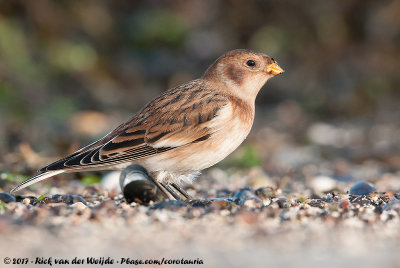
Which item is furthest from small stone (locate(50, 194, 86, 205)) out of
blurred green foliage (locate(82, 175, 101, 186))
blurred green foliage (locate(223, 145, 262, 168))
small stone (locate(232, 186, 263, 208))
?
blurred green foliage (locate(223, 145, 262, 168))

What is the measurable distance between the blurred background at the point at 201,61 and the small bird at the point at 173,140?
321 centimetres

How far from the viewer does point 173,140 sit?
15.3 ft

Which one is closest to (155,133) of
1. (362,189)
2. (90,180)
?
(90,180)

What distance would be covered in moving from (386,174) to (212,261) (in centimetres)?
426

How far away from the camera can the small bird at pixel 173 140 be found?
4594mm

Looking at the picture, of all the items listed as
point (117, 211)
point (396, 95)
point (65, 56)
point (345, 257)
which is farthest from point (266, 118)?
point (345, 257)

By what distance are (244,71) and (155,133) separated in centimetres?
105

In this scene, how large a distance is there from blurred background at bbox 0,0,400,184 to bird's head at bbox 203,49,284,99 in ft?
9.24

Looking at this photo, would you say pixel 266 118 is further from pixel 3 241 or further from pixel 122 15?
→ pixel 3 241

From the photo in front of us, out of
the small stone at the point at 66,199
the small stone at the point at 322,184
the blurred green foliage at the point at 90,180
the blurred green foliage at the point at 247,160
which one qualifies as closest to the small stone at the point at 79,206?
the small stone at the point at 66,199

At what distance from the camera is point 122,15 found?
10734mm

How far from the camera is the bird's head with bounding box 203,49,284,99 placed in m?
5.21

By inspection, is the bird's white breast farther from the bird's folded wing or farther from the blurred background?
the blurred background

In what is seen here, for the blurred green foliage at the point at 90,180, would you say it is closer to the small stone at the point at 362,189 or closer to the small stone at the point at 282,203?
the small stone at the point at 282,203
